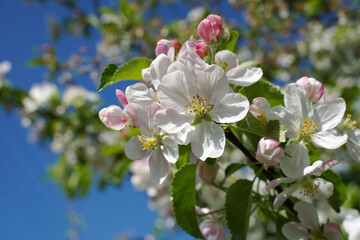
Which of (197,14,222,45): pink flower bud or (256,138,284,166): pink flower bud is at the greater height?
(197,14,222,45): pink flower bud

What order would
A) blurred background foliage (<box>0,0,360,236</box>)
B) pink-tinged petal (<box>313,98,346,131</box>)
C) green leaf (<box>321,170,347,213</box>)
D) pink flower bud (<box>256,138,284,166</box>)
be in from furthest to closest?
blurred background foliage (<box>0,0,360,236</box>) < green leaf (<box>321,170,347,213</box>) < pink-tinged petal (<box>313,98,346,131</box>) < pink flower bud (<box>256,138,284,166</box>)

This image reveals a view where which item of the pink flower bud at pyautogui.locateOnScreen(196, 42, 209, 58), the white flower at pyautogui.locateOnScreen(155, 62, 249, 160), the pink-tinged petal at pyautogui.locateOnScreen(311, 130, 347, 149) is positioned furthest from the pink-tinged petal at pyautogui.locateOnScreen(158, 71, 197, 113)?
the pink-tinged petal at pyautogui.locateOnScreen(311, 130, 347, 149)

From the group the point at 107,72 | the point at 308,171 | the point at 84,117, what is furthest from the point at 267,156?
the point at 84,117

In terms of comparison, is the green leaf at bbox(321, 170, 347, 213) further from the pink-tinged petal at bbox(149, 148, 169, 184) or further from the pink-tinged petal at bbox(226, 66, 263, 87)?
the pink-tinged petal at bbox(149, 148, 169, 184)

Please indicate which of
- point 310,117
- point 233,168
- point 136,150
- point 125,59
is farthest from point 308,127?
point 125,59

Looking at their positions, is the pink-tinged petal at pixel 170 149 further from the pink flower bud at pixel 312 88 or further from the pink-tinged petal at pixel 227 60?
the pink flower bud at pixel 312 88

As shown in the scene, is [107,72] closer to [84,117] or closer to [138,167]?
[138,167]
